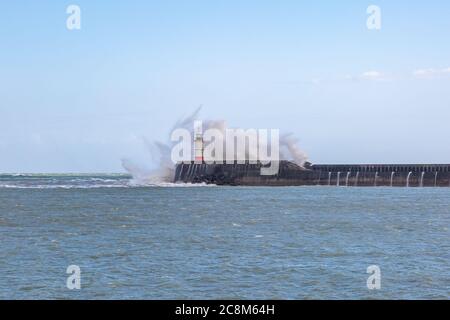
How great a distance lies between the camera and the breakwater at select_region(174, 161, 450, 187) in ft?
→ 289

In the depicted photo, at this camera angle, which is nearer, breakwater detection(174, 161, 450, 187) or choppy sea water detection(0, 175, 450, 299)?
choppy sea water detection(0, 175, 450, 299)

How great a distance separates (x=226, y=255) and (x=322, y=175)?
71.0 metres

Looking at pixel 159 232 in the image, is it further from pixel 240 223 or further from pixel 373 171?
pixel 373 171

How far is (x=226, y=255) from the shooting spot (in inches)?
949

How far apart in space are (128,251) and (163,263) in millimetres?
3376

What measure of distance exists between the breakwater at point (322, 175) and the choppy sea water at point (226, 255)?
44829 millimetres

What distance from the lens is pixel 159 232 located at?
32.8 meters

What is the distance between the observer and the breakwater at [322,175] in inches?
3462

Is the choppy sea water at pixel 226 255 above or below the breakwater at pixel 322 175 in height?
above

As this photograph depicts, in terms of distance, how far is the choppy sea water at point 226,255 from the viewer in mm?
17516

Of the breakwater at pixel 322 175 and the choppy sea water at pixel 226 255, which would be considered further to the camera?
the breakwater at pixel 322 175

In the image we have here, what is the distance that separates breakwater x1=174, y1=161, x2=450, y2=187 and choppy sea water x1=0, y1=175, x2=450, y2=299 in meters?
44.8
